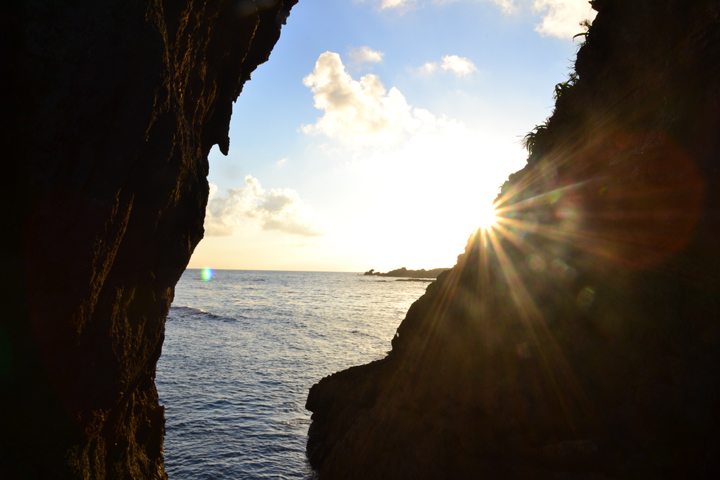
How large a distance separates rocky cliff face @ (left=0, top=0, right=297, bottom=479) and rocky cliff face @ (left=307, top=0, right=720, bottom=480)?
6.41 metres

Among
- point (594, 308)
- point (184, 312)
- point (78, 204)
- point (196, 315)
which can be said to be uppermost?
point (78, 204)

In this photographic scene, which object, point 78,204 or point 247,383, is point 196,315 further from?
point 78,204

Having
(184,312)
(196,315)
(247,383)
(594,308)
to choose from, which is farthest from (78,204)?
(184,312)

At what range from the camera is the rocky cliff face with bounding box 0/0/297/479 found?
612cm

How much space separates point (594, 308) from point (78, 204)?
10406 millimetres

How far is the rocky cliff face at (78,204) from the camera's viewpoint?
241 inches

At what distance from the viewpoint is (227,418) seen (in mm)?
17078

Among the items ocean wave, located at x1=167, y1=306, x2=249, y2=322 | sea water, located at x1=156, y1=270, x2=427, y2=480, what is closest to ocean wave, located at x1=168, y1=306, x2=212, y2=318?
ocean wave, located at x1=167, y1=306, x2=249, y2=322

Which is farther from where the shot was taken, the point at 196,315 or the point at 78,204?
the point at 196,315

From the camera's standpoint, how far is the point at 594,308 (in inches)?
328

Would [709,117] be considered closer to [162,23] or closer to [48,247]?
[162,23]

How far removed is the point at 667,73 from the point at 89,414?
A: 13799 mm

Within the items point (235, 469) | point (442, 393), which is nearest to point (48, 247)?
point (442, 393)

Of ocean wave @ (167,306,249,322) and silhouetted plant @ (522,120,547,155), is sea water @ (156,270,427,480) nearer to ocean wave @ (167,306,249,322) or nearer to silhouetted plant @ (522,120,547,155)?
ocean wave @ (167,306,249,322)
